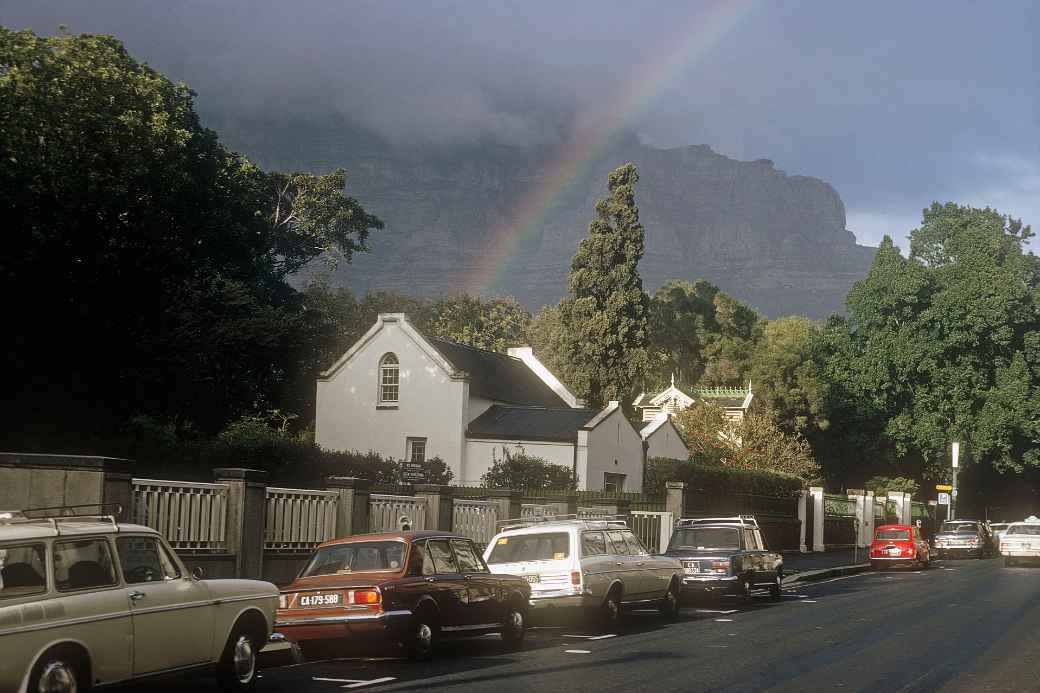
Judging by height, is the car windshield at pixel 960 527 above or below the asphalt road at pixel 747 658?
above

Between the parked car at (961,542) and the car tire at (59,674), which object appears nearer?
the car tire at (59,674)

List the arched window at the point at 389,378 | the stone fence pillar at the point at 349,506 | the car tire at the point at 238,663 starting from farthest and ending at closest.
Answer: the arched window at the point at 389,378 < the stone fence pillar at the point at 349,506 < the car tire at the point at 238,663

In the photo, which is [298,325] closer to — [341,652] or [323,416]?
[323,416]

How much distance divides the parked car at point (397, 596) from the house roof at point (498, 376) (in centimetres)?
3106

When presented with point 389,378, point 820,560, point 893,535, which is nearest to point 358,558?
point 893,535

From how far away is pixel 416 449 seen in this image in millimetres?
47094

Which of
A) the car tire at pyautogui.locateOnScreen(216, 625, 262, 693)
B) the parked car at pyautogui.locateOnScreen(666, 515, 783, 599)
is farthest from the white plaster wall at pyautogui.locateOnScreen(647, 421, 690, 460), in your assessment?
the car tire at pyautogui.locateOnScreen(216, 625, 262, 693)

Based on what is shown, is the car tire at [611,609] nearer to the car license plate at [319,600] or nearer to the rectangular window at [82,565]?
the car license plate at [319,600]

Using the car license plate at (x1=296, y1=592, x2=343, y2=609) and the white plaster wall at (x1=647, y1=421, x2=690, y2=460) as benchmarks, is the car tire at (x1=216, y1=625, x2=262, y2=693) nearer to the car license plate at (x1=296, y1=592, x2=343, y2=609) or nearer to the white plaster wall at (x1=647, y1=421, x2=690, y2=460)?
the car license plate at (x1=296, y1=592, x2=343, y2=609)

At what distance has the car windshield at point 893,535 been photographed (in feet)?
131

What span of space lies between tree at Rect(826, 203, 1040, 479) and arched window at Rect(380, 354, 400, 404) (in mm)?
31136

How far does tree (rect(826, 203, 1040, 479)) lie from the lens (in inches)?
2596

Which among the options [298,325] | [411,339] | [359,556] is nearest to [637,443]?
[411,339]

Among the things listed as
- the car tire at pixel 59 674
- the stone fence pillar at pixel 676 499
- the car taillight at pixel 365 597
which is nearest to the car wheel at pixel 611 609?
the car taillight at pixel 365 597
